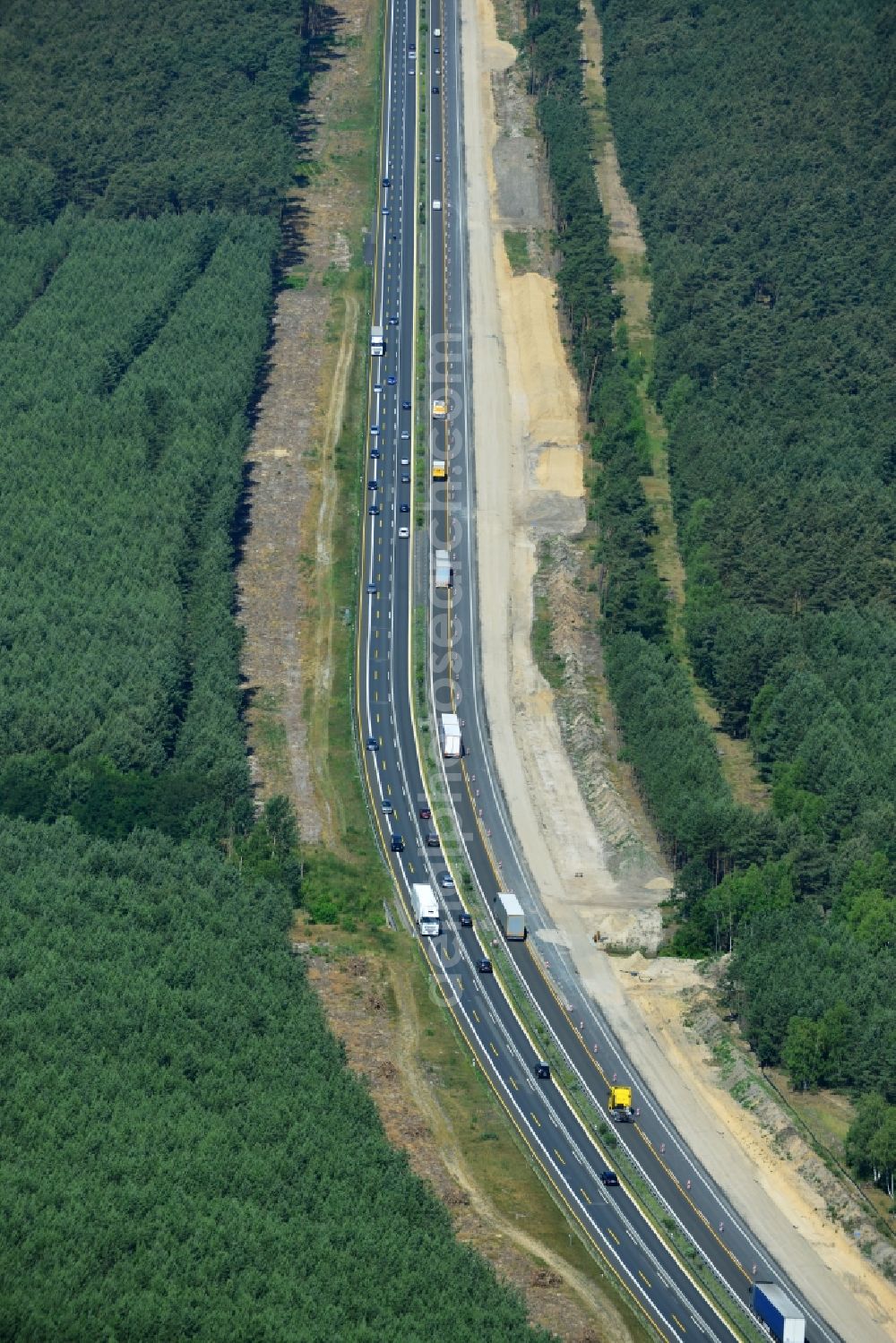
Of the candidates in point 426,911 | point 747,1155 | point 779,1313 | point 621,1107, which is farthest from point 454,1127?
point 779,1313

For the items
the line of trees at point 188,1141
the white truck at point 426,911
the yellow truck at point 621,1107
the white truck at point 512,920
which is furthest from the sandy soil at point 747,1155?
the line of trees at point 188,1141

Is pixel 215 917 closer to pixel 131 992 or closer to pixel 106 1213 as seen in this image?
pixel 131 992

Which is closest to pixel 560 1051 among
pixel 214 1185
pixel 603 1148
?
pixel 603 1148

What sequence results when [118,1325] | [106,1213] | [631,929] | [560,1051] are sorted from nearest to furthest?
[118,1325], [106,1213], [560,1051], [631,929]

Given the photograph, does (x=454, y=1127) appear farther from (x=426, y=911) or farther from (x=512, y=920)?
(x=426, y=911)

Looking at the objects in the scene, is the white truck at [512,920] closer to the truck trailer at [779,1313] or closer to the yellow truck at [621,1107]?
the yellow truck at [621,1107]

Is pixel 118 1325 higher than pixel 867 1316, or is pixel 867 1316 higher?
pixel 118 1325
